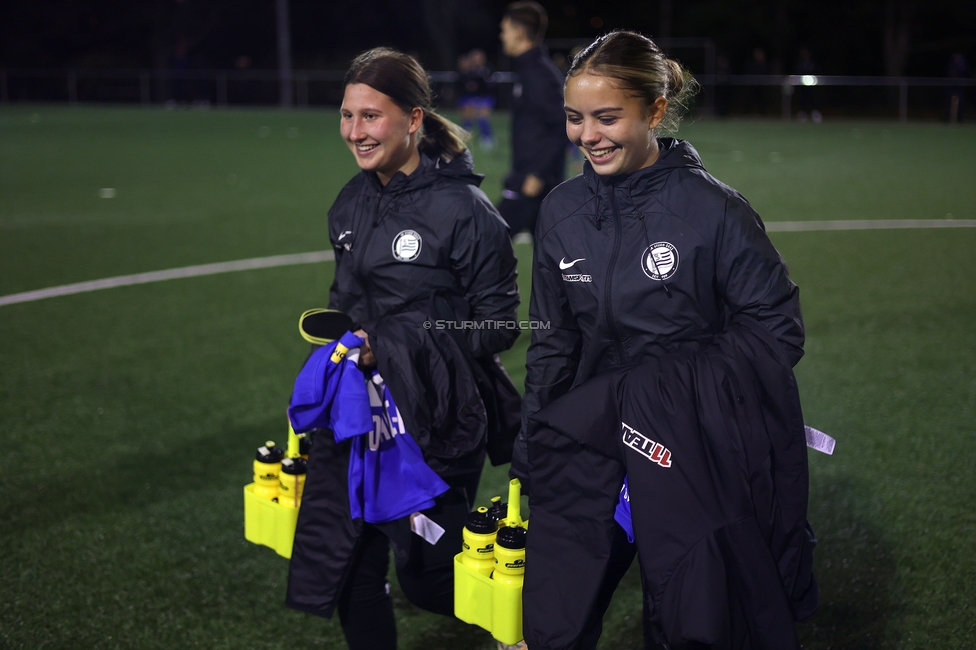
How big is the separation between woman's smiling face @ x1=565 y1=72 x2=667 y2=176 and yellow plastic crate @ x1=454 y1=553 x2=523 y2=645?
118cm

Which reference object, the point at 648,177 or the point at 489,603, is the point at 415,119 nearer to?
the point at 648,177

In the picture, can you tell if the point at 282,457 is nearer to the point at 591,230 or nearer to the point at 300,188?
the point at 591,230

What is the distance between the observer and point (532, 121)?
26.4ft

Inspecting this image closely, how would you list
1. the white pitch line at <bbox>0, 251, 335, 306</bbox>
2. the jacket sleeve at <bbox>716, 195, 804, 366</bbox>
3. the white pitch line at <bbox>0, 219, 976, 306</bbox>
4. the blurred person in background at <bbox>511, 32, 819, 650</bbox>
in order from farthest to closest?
1. the white pitch line at <bbox>0, 219, 976, 306</bbox>
2. the white pitch line at <bbox>0, 251, 335, 306</bbox>
3. the jacket sleeve at <bbox>716, 195, 804, 366</bbox>
4. the blurred person in background at <bbox>511, 32, 819, 650</bbox>

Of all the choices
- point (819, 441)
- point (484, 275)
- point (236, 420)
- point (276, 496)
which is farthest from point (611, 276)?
point (236, 420)

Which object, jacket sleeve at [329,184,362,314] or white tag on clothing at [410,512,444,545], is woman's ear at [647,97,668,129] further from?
white tag on clothing at [410,512,444,545]

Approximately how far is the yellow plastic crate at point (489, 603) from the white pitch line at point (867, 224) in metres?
10.2

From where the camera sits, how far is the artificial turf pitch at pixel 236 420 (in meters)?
4.09

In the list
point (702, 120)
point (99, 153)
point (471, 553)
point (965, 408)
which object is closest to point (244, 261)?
point (965, 408)

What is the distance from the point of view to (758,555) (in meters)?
2.36

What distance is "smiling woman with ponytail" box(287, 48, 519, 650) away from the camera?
323 cm

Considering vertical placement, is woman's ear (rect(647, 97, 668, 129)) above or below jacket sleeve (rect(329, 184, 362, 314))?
above

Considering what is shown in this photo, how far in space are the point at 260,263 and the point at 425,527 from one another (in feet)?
25.2

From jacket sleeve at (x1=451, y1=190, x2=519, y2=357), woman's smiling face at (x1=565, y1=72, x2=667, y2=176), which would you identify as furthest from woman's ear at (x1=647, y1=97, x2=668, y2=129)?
jacket sleeve at (x1=451, y1=190, x2=519, y2=357)
